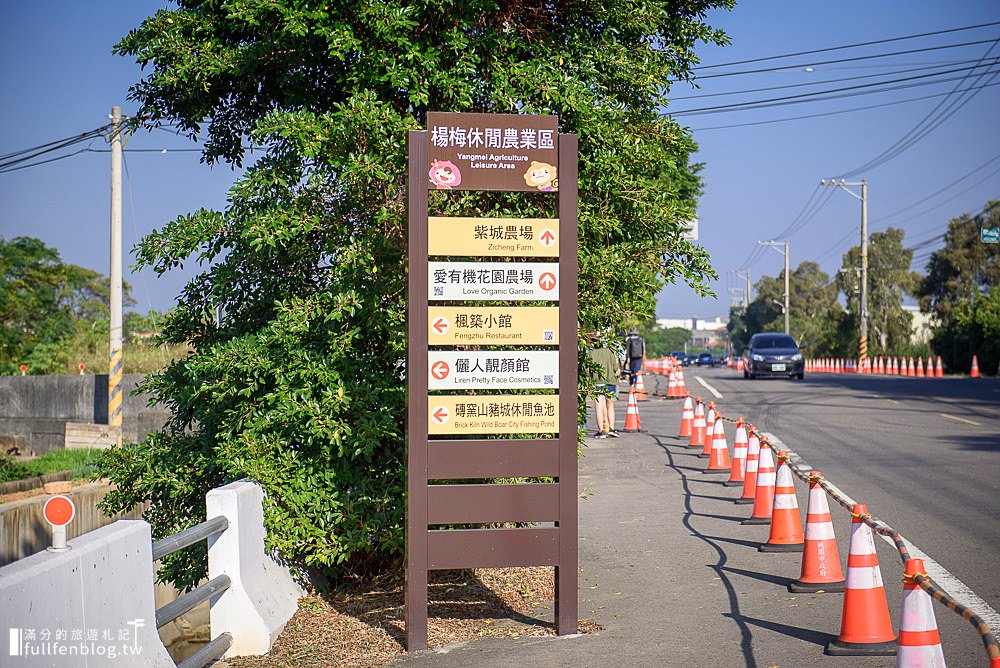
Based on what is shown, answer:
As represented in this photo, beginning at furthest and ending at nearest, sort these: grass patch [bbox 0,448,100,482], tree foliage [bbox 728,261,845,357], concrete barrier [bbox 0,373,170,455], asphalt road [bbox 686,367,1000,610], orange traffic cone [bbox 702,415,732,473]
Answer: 1. tree foliage [bbox 728,261,845,357]
2. concrete barrier [bbox 0,373,170,455]
3. grass patch [bbox 0,448,100,482]
4. orange traffic cone [bbox 702,415,732,473]
5. asphalt road [bbox 686,367,1000,610]

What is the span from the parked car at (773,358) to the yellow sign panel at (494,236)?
3296cm

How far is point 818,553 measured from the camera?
7898mm

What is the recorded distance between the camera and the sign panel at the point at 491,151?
684cm

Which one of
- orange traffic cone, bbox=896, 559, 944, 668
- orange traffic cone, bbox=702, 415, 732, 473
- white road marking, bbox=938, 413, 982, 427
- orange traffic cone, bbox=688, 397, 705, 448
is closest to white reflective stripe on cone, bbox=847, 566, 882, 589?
orange traffic cone, bbox=896, 559, 944, 668

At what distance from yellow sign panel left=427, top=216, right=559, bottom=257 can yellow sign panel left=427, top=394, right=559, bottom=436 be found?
939 mm

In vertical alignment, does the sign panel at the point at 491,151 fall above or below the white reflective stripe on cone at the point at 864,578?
above

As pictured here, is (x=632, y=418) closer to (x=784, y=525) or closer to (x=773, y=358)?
(x=784, y=525)

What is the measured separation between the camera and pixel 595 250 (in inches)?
333

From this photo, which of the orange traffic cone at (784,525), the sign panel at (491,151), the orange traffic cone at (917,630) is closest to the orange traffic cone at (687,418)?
the orange traffic cone at (784,525)

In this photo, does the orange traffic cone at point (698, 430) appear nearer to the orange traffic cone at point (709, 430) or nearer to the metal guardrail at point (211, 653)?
the orange traffic cone at point (709, 430)

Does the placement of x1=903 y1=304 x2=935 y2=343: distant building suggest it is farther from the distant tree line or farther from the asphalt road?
the asphalt road

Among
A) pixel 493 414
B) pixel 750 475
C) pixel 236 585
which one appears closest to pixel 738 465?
pixel 750 475

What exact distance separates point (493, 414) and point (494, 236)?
1.15m

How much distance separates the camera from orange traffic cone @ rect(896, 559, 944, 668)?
485cm
